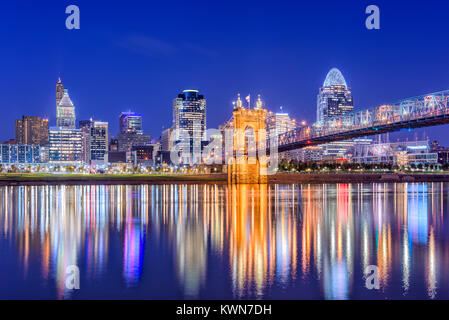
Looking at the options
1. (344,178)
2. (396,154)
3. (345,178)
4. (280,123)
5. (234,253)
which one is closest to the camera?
(234,253)

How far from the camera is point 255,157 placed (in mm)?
70750

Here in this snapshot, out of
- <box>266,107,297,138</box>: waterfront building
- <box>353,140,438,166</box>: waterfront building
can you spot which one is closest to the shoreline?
<box>266,107,297,138</box>: waterfront building

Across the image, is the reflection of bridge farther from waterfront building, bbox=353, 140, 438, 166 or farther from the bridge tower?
waterfront building, bbox=353, 140, 438, 166

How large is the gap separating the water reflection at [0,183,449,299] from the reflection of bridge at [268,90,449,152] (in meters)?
20.0

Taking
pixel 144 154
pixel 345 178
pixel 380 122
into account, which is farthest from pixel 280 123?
pixel 144 154

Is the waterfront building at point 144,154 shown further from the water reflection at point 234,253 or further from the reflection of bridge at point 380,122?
the water reflection at point 234,253

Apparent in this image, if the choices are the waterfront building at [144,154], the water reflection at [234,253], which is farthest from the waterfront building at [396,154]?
the water reflection at [234,253]

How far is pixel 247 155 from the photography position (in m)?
71.6

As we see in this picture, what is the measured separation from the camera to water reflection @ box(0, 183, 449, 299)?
32.8 ft

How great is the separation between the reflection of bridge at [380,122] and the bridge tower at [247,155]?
4125 mm

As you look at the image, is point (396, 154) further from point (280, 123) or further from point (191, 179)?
point (191, 179)

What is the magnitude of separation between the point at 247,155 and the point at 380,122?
1038 inches

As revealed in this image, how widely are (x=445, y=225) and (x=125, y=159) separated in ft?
602
